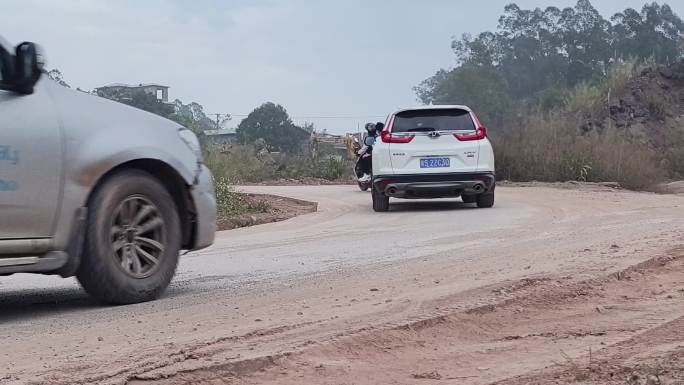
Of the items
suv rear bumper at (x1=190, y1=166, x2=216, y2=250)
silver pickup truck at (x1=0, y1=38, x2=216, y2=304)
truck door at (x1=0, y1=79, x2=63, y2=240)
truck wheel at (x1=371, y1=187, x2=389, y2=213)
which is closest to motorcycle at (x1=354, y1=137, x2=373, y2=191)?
truck wheel at (x1=371, y1=187, x2=389, y2=213)

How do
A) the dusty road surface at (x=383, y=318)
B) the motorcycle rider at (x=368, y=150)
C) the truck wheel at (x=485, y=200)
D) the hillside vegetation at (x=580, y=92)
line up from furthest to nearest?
the hillside vegetation at (x=580, y=92)
the motorcycle rider at (x=368, y=150)
the truck wheel at (x=485, y=200)
the dusty road surface at (x=383, y=318)

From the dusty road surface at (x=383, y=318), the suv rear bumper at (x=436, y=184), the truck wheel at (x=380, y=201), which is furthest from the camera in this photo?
the truck wheel at (x=380, y=201)

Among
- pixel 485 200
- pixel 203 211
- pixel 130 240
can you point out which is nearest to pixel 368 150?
pixel 485 200

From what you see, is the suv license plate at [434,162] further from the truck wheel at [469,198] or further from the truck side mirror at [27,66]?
the truck side mirror at [27,66]

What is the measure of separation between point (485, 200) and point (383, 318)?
11065 millimetres

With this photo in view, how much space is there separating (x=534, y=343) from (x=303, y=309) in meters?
1.58

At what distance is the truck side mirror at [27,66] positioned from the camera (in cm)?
639

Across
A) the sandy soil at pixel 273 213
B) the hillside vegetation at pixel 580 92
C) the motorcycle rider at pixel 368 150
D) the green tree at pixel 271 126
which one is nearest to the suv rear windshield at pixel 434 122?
the sandy soil at pixel 273 213

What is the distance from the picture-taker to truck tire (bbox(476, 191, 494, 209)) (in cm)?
1669

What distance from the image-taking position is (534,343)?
5320 mm

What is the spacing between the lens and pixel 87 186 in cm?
667

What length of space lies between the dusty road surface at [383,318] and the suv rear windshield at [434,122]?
229 inches

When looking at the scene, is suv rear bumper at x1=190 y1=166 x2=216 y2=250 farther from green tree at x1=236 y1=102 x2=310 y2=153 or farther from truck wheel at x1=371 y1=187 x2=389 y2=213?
green tree at x1=236 y1=102 x2=310 y2=153

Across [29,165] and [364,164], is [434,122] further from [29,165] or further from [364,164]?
[29,165]
